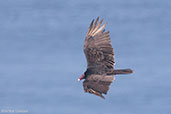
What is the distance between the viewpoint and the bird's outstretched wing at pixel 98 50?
24297 mm

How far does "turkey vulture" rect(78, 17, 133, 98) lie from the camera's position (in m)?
23.6

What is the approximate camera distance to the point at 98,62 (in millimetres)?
24750

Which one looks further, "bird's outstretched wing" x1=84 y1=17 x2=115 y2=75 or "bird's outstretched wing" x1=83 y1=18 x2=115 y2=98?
"bird's outstretched wing" x1=84 y1=17 x2=115 y2=75

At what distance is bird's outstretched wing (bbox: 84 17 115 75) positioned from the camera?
2430 cm

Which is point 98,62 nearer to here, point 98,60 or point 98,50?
point 98,60

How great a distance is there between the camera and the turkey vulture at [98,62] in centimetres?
2359

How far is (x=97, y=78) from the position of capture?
24047 millimetres

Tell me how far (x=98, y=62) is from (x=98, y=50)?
2.27ft

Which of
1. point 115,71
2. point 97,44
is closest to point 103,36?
point 97,44

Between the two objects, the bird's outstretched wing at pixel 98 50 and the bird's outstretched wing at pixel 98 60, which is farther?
the bird's outstretched wing at pixel 98 50

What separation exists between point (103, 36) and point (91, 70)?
6.79ft

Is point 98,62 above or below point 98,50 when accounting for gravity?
below

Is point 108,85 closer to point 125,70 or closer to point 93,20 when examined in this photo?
point 125,70

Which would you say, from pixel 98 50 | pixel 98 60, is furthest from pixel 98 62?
pixel 98 50
